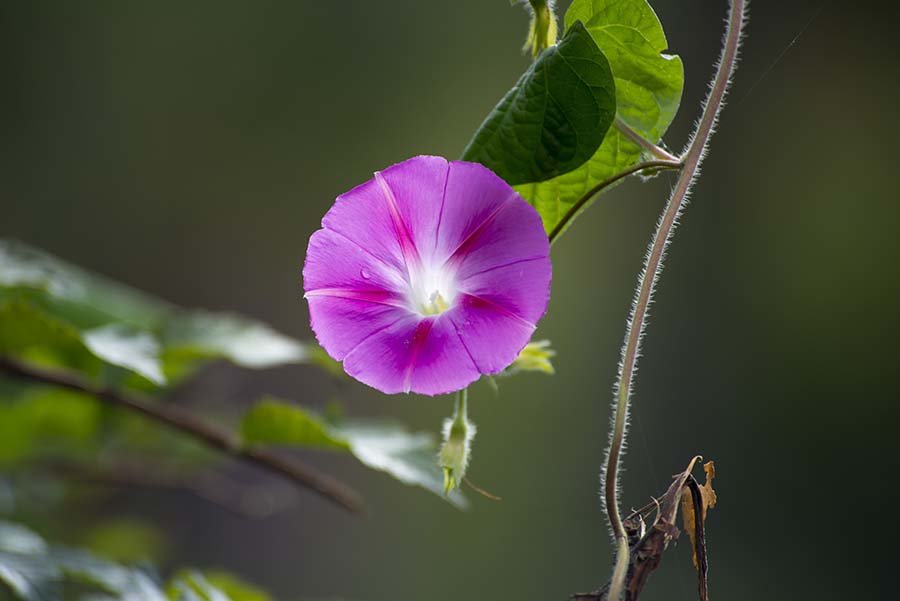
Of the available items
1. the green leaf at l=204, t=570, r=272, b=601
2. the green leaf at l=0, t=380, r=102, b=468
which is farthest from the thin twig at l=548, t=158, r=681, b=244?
the green leaf at l=0, t=380, r=102, b=468

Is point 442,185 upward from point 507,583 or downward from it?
downward

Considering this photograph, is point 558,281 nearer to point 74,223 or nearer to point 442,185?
point 74,223

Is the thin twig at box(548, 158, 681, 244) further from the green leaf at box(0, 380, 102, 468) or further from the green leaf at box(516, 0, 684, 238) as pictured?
the green leaf at box(0, 380, 102, 468)

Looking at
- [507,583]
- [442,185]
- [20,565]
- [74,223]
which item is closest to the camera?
[442,185]

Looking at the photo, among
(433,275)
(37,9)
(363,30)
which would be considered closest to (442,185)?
(433,275)

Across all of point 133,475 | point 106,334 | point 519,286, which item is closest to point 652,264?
point 519,286

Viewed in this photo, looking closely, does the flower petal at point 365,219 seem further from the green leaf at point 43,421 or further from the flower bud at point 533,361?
the green leaf at point 43,421

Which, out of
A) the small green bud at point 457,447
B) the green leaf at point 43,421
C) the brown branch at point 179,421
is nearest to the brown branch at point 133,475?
the green leaf at point 43,421

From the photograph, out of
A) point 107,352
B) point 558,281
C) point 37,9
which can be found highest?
point 37,9
